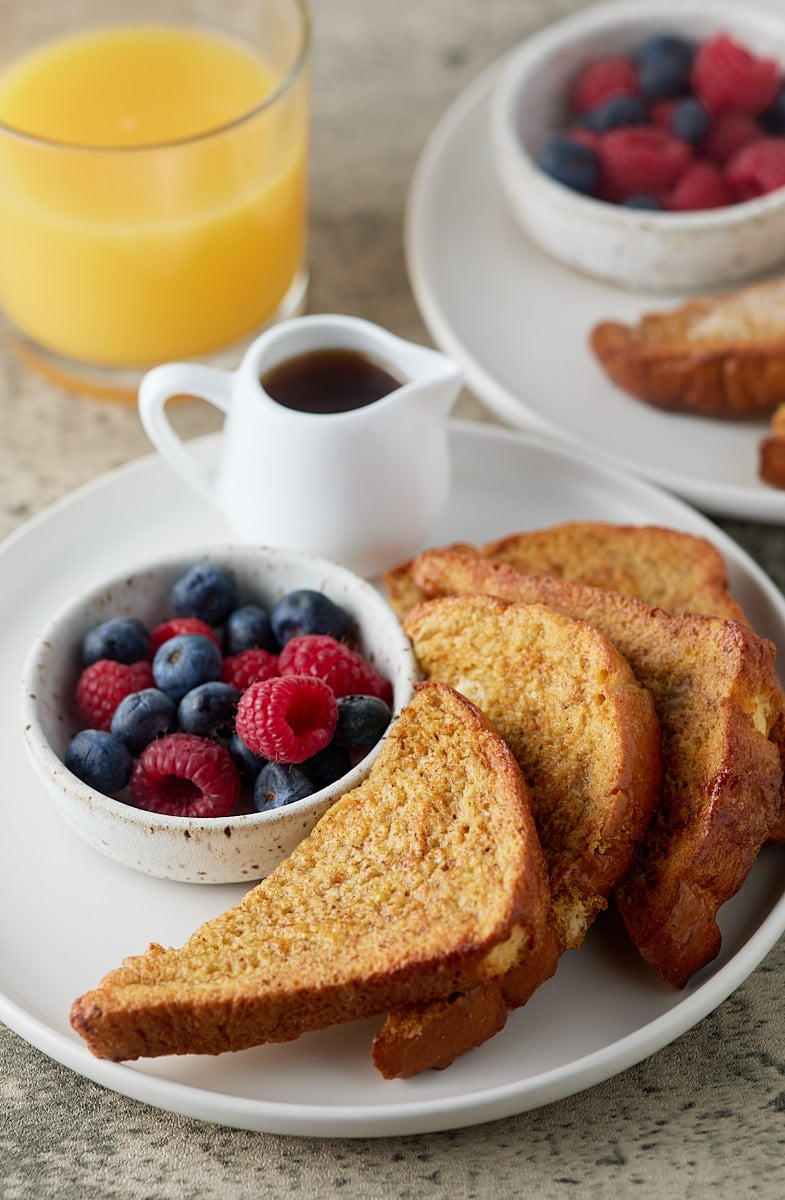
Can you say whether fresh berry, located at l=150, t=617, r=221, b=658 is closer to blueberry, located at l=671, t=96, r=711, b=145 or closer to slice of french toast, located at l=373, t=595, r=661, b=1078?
slice of french toast, located at l=373, t=595, r=661, b=1078

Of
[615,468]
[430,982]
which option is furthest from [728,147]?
[430,982]

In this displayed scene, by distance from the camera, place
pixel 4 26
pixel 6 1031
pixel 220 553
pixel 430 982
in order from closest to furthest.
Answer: pixel 430 982, pixel 6 1031, pixel 220 553, pixel 4 26

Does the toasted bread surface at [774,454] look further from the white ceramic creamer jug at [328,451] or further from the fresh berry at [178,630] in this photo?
the fresh berry at [178,630]

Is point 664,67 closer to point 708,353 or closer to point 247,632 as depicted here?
point 708,353

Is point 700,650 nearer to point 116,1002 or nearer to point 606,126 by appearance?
point 116,1002

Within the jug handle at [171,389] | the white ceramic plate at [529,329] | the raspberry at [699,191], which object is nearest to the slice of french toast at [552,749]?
the jug handle at [171,389]

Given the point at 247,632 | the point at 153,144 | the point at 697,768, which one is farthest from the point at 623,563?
the point at 153,144

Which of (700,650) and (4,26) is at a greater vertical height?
(4,26)
